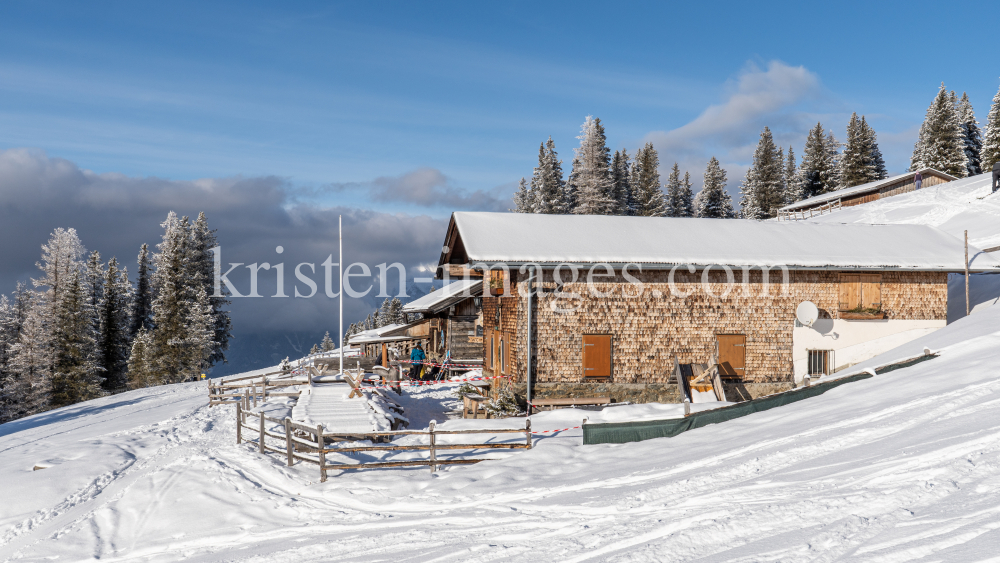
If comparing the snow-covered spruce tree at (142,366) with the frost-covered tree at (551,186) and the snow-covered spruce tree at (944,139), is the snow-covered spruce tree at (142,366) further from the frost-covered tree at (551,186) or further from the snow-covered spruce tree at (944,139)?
the snow-covered spruce tree at (944,139)

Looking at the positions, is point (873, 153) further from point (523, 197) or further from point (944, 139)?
point (523, 197)

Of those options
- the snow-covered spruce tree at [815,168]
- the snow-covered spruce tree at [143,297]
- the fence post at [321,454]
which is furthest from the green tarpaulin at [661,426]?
the snow-covered spruce tree at [815,168]

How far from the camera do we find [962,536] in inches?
248

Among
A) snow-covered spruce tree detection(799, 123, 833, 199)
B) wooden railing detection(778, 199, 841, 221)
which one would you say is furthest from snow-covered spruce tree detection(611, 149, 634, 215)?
snow-covered spruce tree detection(799, 123, 833, 199)

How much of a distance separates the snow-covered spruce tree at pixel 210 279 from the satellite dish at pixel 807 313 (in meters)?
37.1

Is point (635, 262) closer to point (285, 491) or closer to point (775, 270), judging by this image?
point (775, 270)

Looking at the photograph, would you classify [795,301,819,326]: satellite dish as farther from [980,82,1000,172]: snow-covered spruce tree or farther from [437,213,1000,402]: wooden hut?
[980,82,1000,172]: snow-covered spruce tree

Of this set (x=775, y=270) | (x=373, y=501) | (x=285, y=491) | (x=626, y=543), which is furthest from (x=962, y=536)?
(x=775, y=270)

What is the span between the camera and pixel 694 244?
21.9 m

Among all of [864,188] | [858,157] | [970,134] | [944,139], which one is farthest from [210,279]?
[970,134]

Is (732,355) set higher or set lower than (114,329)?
higher

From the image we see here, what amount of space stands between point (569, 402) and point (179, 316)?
1275 inches

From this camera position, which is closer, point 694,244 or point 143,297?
point 694,244

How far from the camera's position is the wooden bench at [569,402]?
19.6 metres
